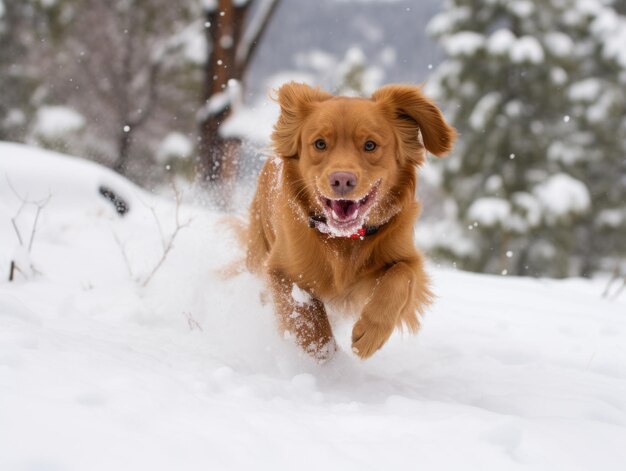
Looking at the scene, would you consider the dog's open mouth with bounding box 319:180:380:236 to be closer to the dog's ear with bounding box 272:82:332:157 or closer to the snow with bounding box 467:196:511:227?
the dog's ear with bounding box 272:82:332:157

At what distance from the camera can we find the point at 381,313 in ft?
8.07

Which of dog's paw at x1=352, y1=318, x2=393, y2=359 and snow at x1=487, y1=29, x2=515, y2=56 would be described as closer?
dog's paw at x1=352, y1=318, x2=393, y2=359

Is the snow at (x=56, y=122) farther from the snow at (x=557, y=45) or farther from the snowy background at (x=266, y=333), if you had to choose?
the snow at (x=557, y=45)

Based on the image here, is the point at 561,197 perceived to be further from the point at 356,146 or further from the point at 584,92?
the point at 356,146

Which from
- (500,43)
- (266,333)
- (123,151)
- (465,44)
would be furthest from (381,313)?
(123,151)

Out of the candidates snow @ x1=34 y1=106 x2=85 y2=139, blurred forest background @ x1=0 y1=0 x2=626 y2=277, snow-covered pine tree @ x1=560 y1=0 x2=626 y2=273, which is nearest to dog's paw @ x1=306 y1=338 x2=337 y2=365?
blurred forest background @ x1=0 y1=0 x2=626 y2=277

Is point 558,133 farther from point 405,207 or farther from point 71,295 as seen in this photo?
point 71,295

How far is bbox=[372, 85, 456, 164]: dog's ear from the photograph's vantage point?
2.89m

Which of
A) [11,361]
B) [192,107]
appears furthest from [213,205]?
[192,107]

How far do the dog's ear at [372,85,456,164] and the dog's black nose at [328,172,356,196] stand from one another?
63 centimetres

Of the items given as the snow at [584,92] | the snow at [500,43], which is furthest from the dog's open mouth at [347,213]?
the snow at [584,92]

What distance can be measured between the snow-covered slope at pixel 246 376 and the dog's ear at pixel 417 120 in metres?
1.06

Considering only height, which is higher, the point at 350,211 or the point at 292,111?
the point at 292,111

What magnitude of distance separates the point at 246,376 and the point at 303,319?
0.64m
